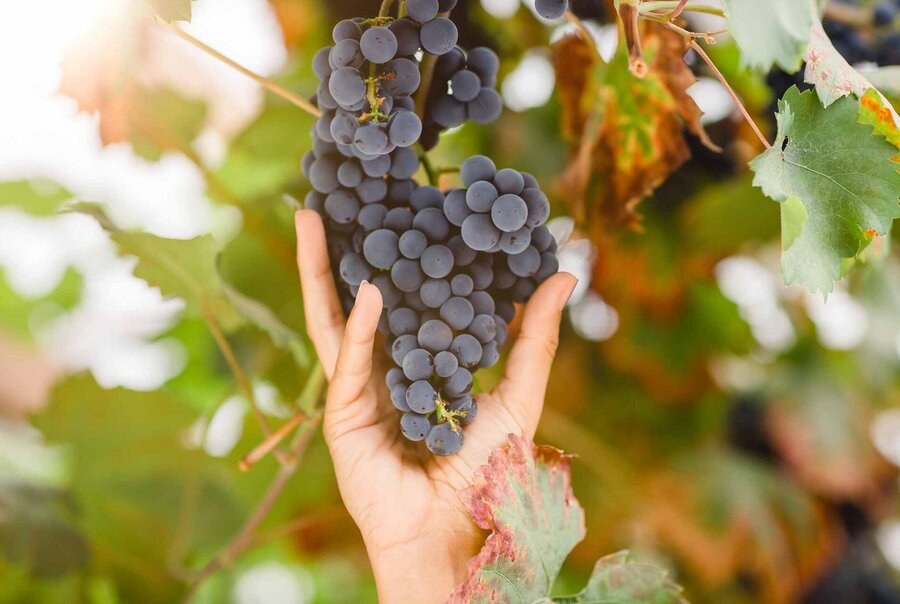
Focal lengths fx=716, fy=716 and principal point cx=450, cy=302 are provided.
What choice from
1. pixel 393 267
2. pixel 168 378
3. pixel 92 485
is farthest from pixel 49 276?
pixel 393 267

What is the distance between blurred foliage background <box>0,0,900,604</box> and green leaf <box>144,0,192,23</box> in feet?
0.42

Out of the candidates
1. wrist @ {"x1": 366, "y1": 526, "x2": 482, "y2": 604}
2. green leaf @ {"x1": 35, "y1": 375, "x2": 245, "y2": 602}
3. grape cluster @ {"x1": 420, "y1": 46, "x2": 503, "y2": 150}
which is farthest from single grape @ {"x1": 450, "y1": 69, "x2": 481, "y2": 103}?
green leaf @ {"x1": 35, "y1": 375, "x2": 245, "y2": 602}

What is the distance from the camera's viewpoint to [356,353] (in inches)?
19.1

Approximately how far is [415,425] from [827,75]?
0.35 metres

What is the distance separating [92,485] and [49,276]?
1.46ft

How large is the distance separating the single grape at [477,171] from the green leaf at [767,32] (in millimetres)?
173

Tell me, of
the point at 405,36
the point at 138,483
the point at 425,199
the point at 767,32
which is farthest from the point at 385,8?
the point at 138,483

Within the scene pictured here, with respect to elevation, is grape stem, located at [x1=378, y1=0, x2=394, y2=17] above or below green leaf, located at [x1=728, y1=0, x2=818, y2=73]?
below

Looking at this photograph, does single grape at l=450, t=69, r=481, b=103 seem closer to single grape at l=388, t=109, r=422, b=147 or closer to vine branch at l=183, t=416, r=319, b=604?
single grape at l=388, t=109, r=422, b=147

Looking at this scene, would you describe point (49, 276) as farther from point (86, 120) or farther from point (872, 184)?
point (872, 184)

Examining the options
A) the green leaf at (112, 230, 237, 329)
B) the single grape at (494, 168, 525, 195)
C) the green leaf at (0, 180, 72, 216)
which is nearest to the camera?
the single grape at (494, 168, 525, 195)

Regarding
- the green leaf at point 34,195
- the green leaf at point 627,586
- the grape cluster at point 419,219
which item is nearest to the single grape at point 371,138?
the grape cluster at point 419,219

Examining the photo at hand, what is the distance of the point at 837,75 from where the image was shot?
468 mm

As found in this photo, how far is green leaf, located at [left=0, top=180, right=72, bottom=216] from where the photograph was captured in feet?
3.70
